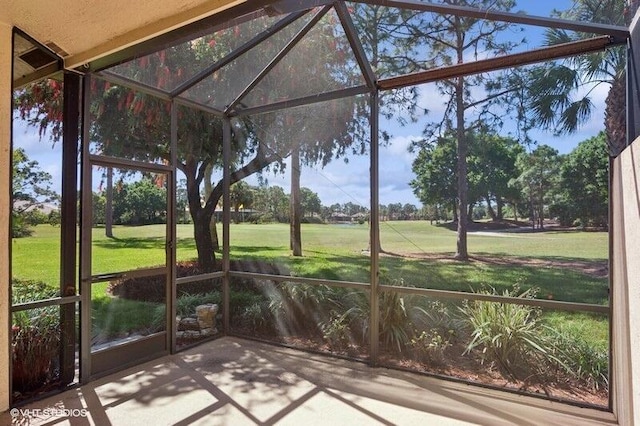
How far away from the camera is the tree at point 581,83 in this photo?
9.25 ft

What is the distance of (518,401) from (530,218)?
Result: 238 cm

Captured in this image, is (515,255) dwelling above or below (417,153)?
below

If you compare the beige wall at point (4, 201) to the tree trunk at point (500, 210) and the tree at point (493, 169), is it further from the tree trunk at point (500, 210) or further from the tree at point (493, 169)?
the tree trunk at point (500, 210)

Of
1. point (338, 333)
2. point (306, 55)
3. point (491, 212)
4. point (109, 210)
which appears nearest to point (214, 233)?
point (109, 210)

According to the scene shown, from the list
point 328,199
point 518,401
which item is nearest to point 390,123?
point 328,199

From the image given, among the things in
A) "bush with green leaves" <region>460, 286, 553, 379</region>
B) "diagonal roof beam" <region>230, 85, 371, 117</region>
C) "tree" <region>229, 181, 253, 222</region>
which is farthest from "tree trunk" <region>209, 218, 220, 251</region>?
"bush with green leaves" <region>460, 286, 553, 379</region>

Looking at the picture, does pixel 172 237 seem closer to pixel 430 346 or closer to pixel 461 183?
pixel 430 346

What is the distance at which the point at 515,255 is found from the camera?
4.43 m

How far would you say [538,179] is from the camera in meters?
4.44

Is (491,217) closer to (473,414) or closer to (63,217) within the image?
(473,414)

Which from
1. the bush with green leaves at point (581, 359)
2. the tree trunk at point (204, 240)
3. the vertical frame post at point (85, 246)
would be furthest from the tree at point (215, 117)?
the bush with green leaves at point (581, 359)

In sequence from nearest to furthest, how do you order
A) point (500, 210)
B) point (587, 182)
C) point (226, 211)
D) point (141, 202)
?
1. point (141, 202)
2. point (587, 182)
3. point (500, 210)
4. point (226, 211)

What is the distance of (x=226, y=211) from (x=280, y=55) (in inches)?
83.2

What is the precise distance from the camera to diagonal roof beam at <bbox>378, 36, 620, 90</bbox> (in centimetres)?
263
